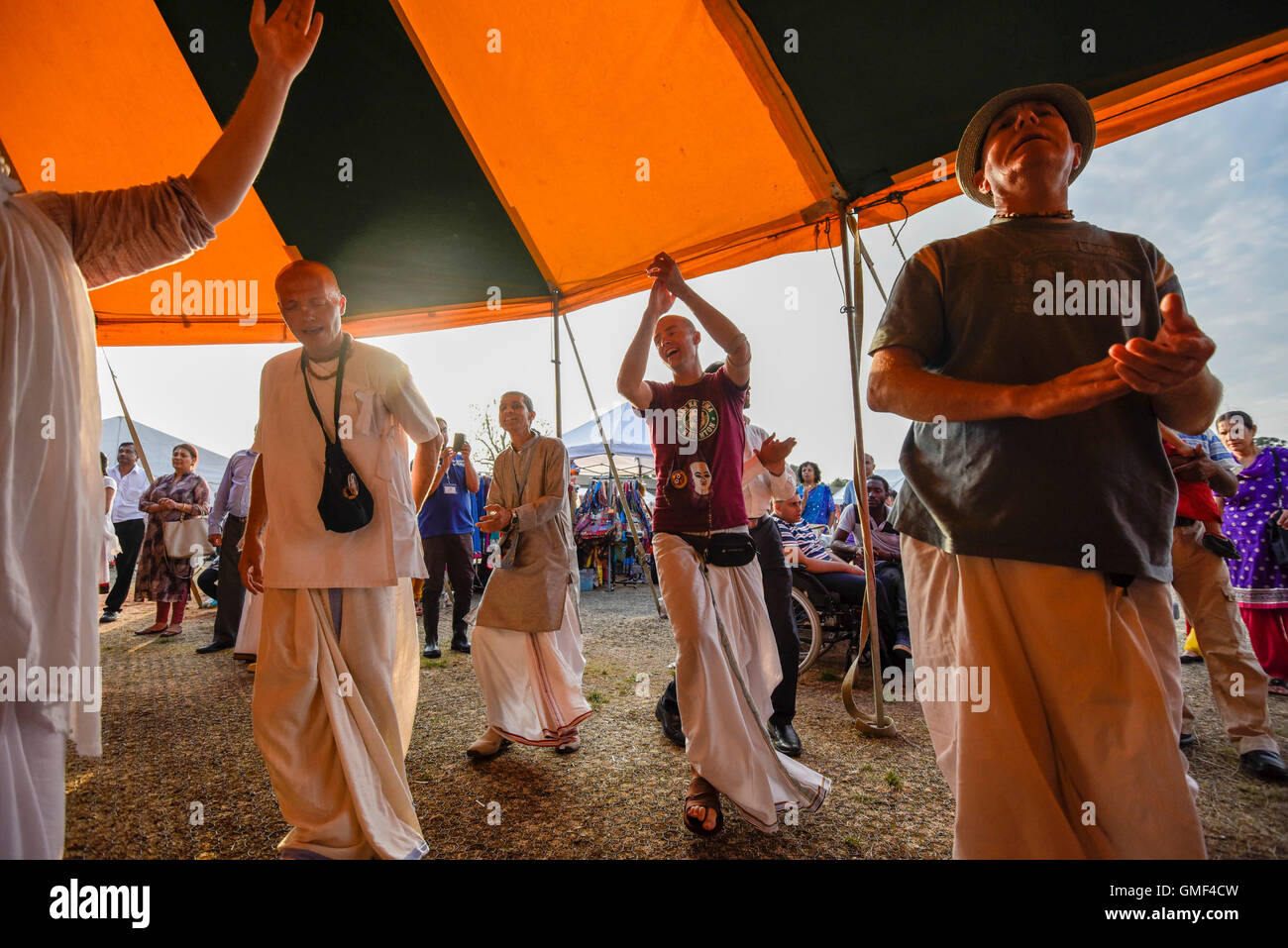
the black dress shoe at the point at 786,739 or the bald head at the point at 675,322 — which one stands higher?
the bald head at the point at 675,322

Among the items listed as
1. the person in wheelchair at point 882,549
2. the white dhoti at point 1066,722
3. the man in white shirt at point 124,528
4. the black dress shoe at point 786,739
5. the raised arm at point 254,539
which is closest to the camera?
the white dhoti at point 1066,722

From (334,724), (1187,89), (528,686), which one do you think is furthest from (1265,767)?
(334,724)

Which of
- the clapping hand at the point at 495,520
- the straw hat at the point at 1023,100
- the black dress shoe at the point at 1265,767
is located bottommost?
the black dress shoe at the point at 1265,767

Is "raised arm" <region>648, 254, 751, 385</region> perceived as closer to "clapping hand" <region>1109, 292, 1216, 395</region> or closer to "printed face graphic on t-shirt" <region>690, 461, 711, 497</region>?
"printed face graphic on t-shirt" <region>690, 461, 711, 497</region>

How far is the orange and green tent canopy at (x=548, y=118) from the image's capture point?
271 centimetres

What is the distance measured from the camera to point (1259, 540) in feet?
14.8

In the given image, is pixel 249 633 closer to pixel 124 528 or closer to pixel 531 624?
pixel 531 624

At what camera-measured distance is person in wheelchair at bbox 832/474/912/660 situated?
4.90m

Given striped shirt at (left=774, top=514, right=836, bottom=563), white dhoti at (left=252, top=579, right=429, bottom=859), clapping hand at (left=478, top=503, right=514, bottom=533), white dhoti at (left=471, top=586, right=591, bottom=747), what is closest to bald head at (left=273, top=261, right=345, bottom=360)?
white dhoti at (left=252, top=579, right=429, bottom=859)

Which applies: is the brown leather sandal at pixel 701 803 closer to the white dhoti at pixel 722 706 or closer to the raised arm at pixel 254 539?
the white dhoti at pixel 722 706

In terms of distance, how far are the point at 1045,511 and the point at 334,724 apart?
2.13m

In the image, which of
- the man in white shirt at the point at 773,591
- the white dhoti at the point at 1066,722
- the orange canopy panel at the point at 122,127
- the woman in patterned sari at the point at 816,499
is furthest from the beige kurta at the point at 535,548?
the woman in patterned sari at the point at 816,499

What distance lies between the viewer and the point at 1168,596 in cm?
124

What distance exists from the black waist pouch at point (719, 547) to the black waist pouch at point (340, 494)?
1.25m
